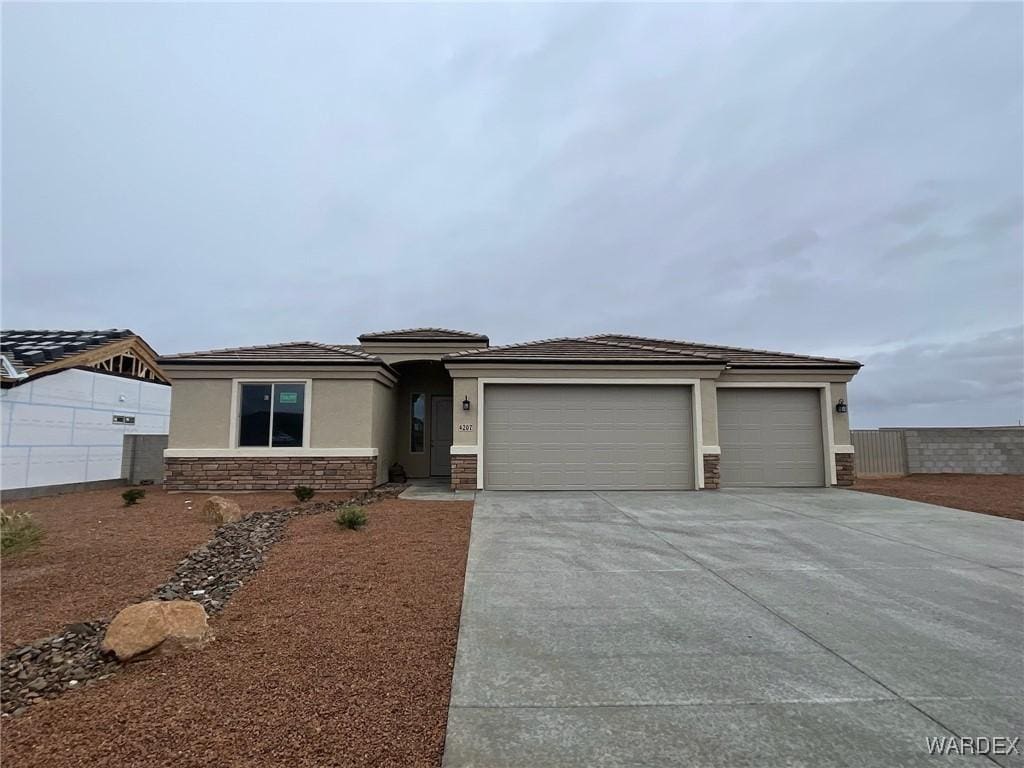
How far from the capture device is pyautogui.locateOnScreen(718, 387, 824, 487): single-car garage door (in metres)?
12.1

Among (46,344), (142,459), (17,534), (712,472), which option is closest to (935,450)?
(712,472)

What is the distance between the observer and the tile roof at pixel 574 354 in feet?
37.2

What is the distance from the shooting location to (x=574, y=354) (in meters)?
11.7

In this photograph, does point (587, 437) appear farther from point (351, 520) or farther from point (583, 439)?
point (351, 520)

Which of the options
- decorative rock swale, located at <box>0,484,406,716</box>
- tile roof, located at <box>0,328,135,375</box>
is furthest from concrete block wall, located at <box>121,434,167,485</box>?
decorative rock swale, located at <box>0,484,406,716</box>

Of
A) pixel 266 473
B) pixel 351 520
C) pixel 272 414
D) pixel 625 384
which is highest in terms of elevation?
pixel 625 384

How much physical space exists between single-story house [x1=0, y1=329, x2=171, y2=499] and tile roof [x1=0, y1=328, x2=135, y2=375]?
0.02 m

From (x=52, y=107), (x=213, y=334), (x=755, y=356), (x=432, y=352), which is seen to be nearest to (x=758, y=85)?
(x=755, y=356)

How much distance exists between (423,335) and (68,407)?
365 inches

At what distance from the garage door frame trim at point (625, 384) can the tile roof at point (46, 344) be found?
33.9 ft

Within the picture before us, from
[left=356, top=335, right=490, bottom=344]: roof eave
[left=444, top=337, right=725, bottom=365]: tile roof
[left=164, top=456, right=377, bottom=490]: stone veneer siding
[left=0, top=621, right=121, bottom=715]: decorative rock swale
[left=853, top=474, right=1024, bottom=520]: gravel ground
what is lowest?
[left=0, top=621, right=121, bottom=715]: decorative rock swale

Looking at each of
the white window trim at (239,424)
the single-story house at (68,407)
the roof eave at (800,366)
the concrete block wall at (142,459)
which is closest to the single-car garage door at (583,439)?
the roof eave at (800,366)

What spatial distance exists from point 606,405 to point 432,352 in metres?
6.13

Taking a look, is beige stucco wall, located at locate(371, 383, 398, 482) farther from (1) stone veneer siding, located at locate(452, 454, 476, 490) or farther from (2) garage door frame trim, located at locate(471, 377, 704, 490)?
(2) garage door frame trim, located at locate(471, 377, 704, 490)
